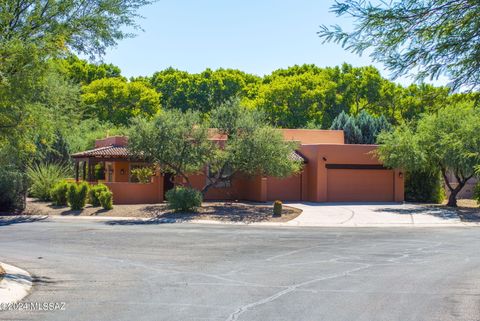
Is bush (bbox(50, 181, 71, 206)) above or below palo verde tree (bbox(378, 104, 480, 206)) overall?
below

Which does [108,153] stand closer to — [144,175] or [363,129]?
[144,175]

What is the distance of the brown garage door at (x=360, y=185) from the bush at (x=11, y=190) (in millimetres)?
17265

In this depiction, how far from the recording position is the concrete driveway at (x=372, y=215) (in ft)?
85.7

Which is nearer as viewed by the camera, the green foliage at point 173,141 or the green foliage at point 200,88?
the green foliage at point 173,141

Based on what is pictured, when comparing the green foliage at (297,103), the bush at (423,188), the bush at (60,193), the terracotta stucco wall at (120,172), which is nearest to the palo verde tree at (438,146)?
the bush at (423,188)

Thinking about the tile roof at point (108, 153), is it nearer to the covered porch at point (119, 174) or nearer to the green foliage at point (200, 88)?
the covered porch at point (119, 174)

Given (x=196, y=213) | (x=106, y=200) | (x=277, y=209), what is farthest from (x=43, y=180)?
(x=277, y=209)

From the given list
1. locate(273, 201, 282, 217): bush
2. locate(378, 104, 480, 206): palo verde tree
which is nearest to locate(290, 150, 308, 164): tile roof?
locate(378, 104, 480, 206): palo verde tree

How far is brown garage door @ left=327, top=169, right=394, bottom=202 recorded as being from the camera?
35.0m

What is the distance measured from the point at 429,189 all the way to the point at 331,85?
24027 millimetres

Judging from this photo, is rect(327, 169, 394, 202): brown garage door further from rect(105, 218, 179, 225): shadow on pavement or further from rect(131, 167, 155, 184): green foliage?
rect(105, 218, 179, 225): shadow on pavement

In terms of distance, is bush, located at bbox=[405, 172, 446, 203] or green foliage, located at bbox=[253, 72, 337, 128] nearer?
bush, located at bbox=[405, 172, 446, 203]

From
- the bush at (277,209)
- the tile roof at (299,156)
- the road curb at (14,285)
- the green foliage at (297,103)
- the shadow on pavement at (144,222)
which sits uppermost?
the green foliage at (297,103)

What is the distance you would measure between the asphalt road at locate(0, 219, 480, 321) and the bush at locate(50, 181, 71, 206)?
33.1 feet
